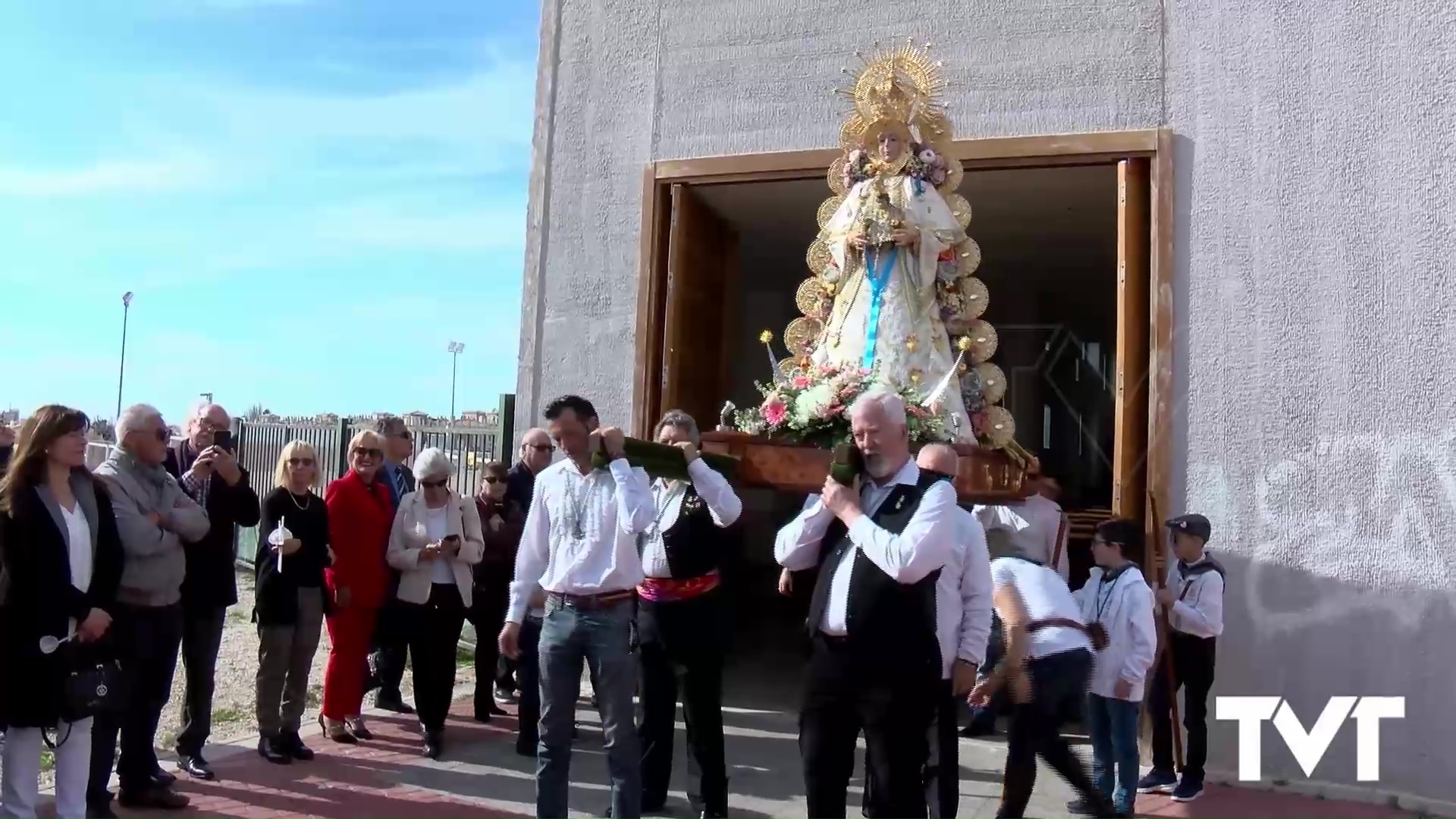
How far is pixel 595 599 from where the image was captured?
15.1ft

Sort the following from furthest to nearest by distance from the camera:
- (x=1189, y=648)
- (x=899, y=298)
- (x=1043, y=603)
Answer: (x=899, y=298) < (x=1189, y=648) < (x=1043, y=603)

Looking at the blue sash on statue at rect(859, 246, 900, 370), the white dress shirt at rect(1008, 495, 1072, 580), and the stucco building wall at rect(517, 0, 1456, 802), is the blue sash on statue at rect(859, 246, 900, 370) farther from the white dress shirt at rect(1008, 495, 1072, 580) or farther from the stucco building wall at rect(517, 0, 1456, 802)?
the white dress shirt at rect(1008, 495, 1072, 580)

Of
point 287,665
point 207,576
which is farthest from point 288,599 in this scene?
point 207,576

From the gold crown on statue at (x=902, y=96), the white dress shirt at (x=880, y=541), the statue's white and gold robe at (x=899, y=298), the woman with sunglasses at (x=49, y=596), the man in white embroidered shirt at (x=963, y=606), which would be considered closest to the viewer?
the white dress shirt at (x=880, y=541)

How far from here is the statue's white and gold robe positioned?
282 inches

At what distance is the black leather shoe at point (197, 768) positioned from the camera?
5543mm

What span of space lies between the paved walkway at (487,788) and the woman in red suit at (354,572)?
0.96 feet

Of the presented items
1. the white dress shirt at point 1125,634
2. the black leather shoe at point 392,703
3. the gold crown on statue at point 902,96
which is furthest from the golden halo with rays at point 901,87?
the black leather shoe at point 392,703

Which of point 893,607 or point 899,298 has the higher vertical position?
point 899,298

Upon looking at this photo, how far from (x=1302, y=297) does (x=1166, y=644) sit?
2064mm

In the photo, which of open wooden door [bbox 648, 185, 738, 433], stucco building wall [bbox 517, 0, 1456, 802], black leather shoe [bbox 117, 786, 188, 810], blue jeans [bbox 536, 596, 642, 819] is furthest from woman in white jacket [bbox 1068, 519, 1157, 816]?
black leather shoe [bbox 117, 786, 188, 810]

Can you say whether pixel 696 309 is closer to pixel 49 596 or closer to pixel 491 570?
pixel 491 570

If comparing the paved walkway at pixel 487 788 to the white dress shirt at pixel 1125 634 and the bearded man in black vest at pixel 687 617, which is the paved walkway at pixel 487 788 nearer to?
the bearded man in black vest at pixel 687 617

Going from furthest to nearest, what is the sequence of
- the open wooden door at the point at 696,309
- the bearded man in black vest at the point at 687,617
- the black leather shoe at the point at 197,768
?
the open wooden door at the point at 696,309
the black leather shoe at the point at 197,768
the bearded man in black vest at the point at 687,617
